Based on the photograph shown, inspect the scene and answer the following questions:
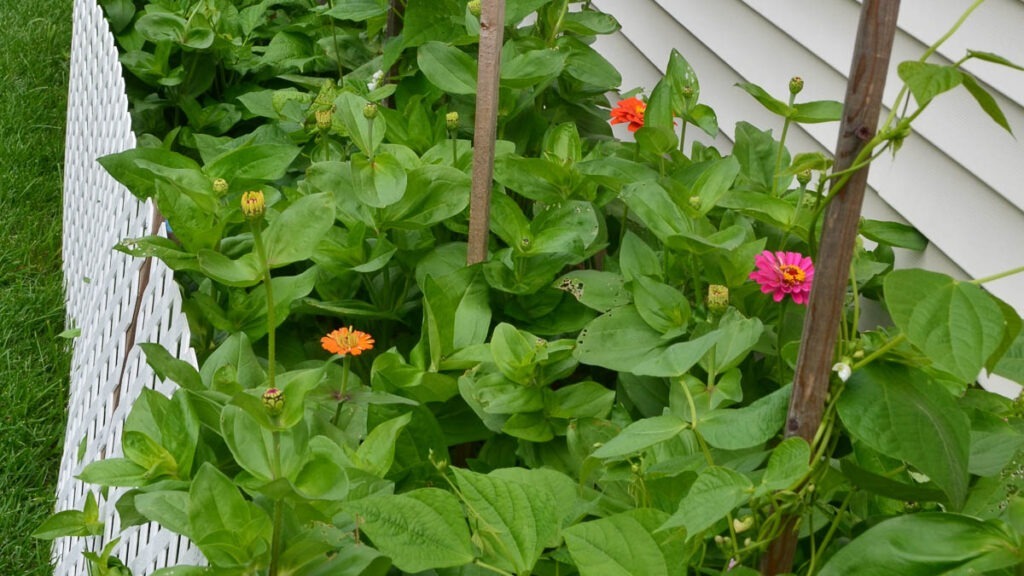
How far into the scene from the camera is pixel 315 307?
1.92 m

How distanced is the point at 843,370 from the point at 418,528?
0.48 m

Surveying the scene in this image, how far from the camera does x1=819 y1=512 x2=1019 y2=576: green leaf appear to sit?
3.03 feet

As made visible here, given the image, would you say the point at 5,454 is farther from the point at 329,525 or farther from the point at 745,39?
the point at 745,39

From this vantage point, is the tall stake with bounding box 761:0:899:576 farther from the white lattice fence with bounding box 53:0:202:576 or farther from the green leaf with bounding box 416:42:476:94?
the green leaf with bounding box 416:42:476:94

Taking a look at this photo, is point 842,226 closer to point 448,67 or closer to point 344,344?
point 344,344

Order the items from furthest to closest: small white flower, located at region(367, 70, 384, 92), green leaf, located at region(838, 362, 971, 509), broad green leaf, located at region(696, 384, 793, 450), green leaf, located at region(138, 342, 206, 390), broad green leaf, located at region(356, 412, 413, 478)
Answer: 1. small white flower, located at region(367, 70, 384, 92)
2. green leaf, located at region(138, 342, 206, 390)
3. broad green leaf, located at region(356, 412, 413, 478)
4. broad green leaf, located at region(696, 384, 793, 450)
5. green leaf, located at region(838, 362, 971, 509)

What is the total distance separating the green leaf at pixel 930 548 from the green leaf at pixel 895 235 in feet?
A: 3.22

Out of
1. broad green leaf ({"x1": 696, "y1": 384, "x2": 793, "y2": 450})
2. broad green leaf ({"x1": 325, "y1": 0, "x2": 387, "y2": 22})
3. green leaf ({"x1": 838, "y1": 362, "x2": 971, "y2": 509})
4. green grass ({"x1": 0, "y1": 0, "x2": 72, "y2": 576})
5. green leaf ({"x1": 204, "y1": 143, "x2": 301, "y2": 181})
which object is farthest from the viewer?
broad green leaf ({"x1": 325, "y1": 0, "x2": 387, "y2": 22})

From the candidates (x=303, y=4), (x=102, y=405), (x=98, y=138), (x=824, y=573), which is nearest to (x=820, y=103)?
(x=824, y=573)

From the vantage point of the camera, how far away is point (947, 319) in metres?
0.94

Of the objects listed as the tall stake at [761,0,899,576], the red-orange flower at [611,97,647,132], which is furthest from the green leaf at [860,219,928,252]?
the tall stake at [761,0,899,576]

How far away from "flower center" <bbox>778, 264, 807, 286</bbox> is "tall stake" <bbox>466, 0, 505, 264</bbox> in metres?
0.48

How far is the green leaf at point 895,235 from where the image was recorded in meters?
1.89

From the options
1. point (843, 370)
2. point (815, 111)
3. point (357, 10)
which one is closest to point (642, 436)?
point (843, 370)
